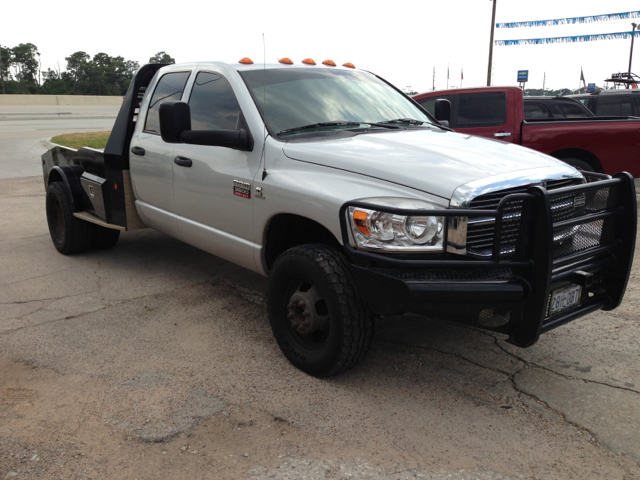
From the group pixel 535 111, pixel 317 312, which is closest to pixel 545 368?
pixel 317 312

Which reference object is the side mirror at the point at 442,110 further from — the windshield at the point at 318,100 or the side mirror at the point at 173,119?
the side mirror at the point at 173,119

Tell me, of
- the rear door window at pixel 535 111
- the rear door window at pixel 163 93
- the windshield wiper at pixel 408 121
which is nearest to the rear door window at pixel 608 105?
the rear door window at pixel 535 111

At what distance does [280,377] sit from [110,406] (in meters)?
0.98

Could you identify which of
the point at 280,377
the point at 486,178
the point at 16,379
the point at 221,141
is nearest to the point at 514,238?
the point at 486,178

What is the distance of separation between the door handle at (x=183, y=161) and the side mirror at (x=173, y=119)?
53 centimetres

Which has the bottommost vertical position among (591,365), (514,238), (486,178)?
(591,365)

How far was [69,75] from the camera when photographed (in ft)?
232

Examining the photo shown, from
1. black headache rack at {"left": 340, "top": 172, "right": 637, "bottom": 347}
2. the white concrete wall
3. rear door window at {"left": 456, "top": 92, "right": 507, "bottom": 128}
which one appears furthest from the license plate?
the white concrete wall

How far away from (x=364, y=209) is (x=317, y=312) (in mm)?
763

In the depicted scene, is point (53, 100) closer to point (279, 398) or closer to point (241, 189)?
point (241, 189)

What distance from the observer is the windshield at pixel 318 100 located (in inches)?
161

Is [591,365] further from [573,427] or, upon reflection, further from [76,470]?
[76,470]

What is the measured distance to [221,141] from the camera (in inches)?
152

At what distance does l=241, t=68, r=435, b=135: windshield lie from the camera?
4078 mm
